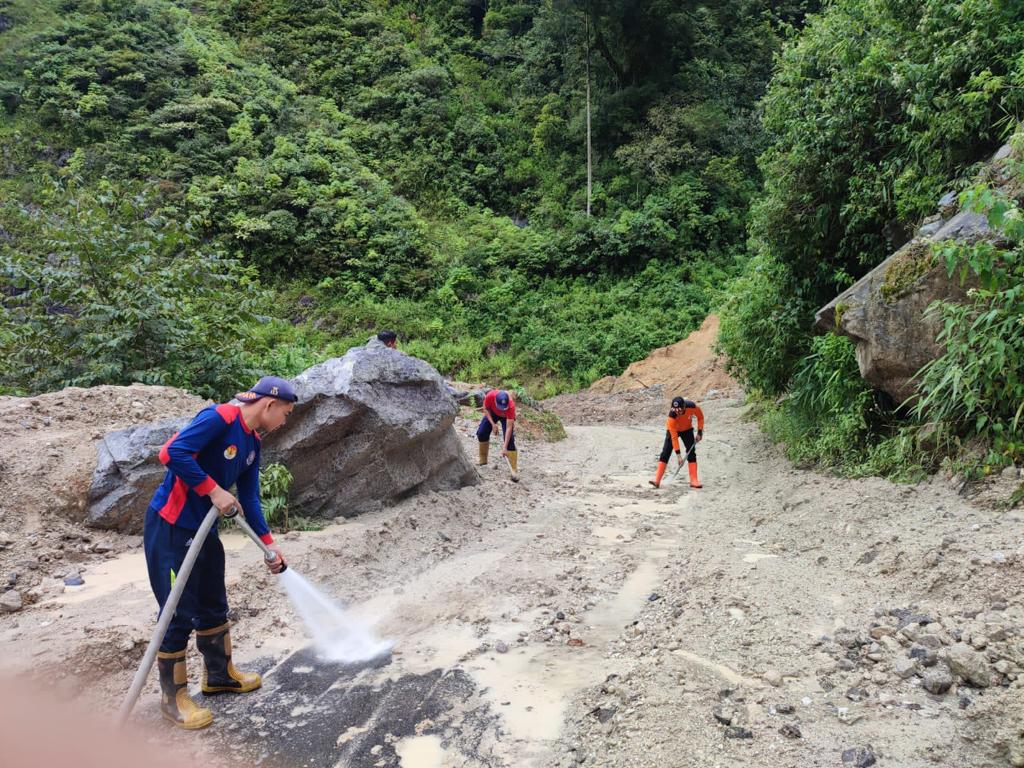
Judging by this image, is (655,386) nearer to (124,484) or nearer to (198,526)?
(124,484)

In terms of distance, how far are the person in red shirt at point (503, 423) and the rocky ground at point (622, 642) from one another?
9.21ft

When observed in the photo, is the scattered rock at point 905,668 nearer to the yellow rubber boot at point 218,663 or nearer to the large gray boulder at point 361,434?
the yellow rubber boot at point 218,663

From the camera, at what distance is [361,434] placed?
255 inches

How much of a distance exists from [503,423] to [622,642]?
5.97 meters

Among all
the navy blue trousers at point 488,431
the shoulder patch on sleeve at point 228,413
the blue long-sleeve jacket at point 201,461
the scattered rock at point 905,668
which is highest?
the shoulder patch on sleeve at point 228,413

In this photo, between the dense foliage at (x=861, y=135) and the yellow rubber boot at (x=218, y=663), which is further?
the dense foliage at (x=861, y=135)

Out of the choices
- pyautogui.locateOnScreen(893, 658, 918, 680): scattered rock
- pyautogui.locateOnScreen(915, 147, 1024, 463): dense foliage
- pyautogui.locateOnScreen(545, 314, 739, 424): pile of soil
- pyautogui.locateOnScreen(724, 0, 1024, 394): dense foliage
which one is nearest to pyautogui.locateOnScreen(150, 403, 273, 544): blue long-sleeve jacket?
pyautogui.locateOnScreen(893, 658, 918, 680): scattered rock

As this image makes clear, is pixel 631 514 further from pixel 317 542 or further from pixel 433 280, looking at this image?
pixel 433 280

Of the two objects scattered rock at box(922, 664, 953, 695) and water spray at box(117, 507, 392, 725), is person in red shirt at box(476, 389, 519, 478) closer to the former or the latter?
water spray at box(117, 507, 392, 725)

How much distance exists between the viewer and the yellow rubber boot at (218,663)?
134 inches

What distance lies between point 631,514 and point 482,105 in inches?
1185

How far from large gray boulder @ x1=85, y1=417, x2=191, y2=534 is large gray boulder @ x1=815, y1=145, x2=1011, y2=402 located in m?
6.90

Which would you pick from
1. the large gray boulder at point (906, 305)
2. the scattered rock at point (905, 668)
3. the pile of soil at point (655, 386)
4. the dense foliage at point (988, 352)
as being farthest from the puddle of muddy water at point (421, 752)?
the pile of soil at point (655, 386)


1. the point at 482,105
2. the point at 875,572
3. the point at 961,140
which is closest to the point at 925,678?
the point at 875,572
